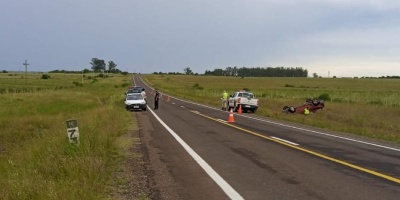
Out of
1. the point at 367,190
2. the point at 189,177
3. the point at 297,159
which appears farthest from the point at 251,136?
the point at 367,190

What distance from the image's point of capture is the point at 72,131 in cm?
1082

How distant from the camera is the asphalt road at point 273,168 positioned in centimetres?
723

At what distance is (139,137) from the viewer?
626 inches

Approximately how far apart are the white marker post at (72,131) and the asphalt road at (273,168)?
6.27 feet

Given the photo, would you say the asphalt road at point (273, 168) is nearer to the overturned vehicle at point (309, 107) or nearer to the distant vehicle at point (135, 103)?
the distant vehicle at point (135, 103)

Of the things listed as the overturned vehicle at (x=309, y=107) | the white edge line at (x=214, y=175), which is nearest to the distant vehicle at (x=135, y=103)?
the overturned vehicle at (x=309, y=107)

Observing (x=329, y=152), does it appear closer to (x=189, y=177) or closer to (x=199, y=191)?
(x=189, y=177)

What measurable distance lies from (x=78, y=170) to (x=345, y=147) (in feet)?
27.7

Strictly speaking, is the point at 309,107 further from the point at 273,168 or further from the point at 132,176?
the point at 132,176

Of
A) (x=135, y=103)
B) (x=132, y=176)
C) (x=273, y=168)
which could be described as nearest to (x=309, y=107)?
(x=135, y=103)

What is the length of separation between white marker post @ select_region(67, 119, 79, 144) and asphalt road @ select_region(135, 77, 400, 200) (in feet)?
6.27

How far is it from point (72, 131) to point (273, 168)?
496 cm

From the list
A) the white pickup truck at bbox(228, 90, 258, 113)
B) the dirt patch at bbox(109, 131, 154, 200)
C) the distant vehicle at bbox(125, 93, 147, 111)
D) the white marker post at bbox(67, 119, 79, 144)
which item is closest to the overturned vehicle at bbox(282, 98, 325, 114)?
the white pickup truck at bbox(228, 90, 258, 113)

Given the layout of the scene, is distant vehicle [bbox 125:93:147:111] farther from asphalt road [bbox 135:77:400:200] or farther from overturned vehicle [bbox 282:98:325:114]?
asphalt road [bbox 135:77:400:200]
